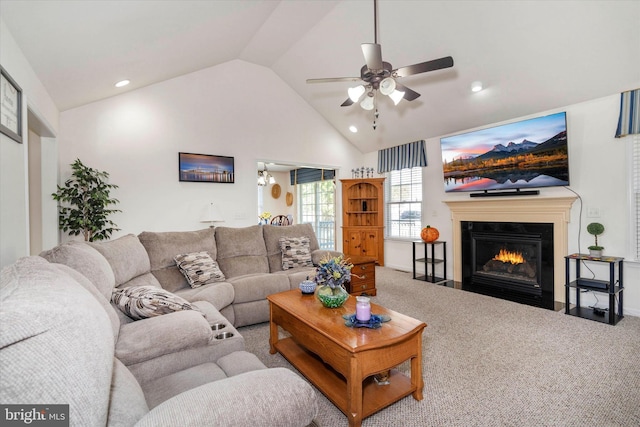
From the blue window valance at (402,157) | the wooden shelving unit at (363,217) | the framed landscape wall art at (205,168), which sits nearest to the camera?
the framed landscape wall art at (205,168)

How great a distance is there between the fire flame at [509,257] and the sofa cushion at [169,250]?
4149 mm

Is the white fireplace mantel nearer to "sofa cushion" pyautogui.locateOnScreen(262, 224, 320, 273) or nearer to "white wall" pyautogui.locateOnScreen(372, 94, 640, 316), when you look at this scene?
"white wall" pyautogui.locateOnScreen(372, 94, 640, 316)

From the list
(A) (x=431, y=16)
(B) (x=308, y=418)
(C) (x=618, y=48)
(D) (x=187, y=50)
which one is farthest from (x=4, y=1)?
(C) (x=618, y=48)

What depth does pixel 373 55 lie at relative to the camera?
2527 mm

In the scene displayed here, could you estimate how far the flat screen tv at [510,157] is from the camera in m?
3.85

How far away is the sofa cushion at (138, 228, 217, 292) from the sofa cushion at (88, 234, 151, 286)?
26 centimetres

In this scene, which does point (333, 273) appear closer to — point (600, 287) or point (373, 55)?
point (373, 55)

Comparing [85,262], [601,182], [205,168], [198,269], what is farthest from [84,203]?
[601,182]

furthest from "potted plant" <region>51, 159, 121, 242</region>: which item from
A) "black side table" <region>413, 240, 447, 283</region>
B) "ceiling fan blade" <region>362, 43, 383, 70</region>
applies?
"black side table" <region>413, 240, 447, 283</region>

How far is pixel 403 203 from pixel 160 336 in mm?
5374

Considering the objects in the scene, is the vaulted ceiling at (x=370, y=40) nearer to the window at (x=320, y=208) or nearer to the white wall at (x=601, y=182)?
the white wall at (x=601, y=182)

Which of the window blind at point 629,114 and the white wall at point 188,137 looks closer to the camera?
the window blind at point 629,114

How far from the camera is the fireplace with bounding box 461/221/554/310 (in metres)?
4.07

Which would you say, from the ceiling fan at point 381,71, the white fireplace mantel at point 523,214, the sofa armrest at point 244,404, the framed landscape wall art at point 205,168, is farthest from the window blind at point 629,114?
the framed landscape wall art at point 205,168
